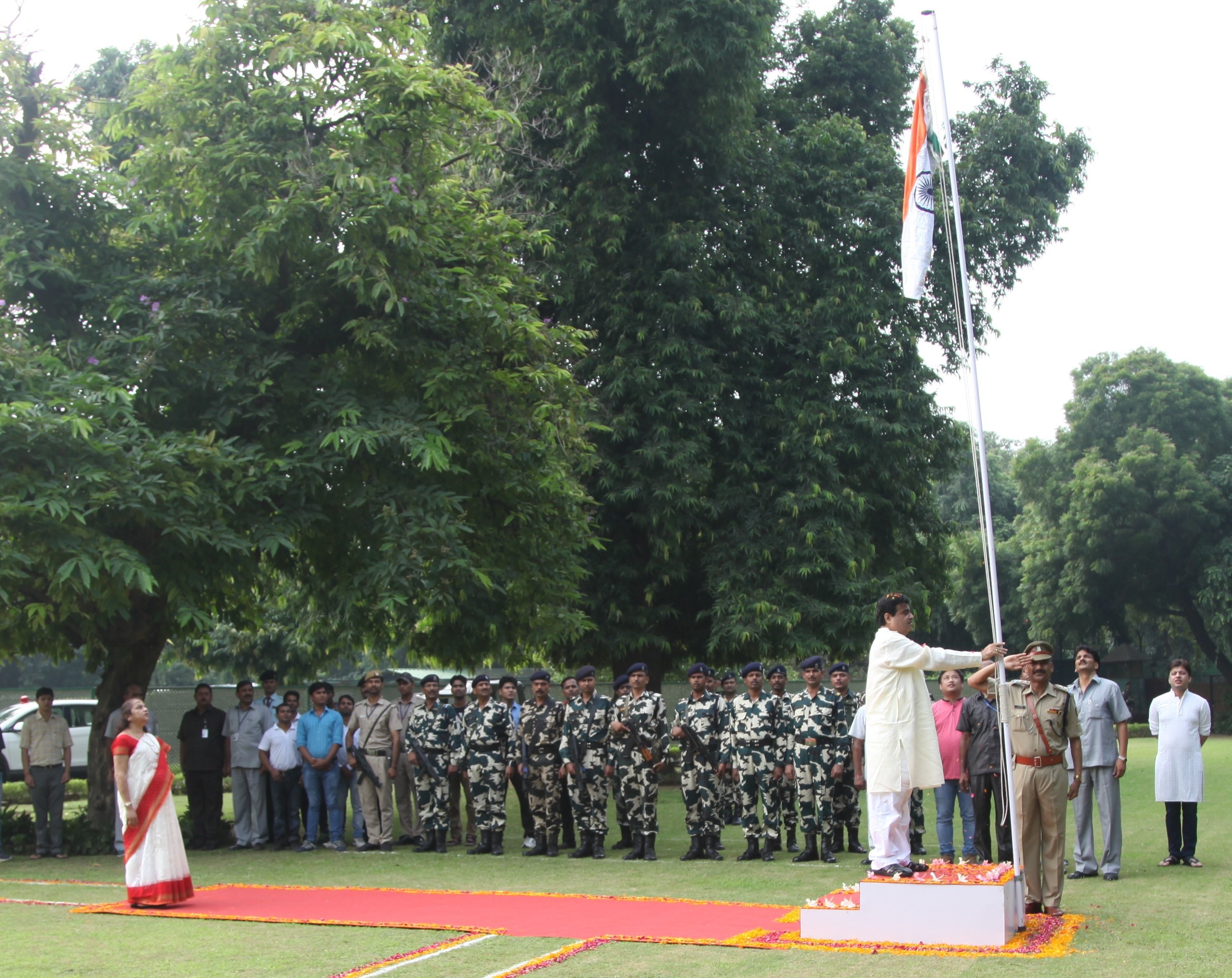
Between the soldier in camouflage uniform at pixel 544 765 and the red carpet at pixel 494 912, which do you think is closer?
the red carpet at pixel 494 912

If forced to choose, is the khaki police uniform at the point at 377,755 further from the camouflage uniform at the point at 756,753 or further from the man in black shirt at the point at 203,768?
the camouflage uniform at the point at 756,753

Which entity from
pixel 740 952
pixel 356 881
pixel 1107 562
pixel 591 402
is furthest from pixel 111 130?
pixel 1107 562

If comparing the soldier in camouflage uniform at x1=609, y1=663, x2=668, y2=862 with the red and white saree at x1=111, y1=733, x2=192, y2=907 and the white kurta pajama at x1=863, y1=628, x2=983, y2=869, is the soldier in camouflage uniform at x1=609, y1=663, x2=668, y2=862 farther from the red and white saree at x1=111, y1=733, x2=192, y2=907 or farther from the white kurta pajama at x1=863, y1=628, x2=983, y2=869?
the white kurta pajama at x1=863, y1=628, x2=983, y2=869

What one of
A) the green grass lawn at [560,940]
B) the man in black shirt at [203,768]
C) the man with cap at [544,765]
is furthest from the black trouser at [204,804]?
the man with cap at [544,765]

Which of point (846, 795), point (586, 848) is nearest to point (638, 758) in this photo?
point (586, 848)

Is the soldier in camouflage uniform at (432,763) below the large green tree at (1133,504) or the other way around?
below

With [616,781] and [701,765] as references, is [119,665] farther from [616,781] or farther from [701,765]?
[701,765]

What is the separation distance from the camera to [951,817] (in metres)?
11.0

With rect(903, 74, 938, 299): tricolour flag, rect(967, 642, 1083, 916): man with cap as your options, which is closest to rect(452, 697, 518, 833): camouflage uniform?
rect(967, 642, 1083, 916): man with cap

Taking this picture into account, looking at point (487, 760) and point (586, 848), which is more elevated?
point (487, 760)

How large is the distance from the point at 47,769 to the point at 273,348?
5.16m

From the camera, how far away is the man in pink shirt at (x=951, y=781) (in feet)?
35.9

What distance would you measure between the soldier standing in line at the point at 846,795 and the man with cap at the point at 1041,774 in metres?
3.24

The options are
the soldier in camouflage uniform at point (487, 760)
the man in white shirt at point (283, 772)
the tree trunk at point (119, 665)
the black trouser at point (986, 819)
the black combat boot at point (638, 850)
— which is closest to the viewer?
the black trouser at point (986, 819)
